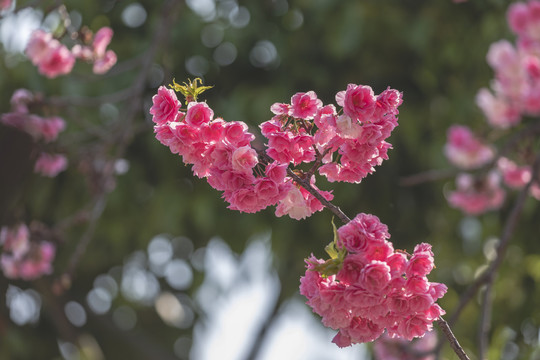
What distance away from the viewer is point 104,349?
3.99m

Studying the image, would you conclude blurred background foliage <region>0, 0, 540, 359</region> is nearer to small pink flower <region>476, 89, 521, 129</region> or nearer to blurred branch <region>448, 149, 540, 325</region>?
small pink flower <region>476, 89, 521, 129</region>

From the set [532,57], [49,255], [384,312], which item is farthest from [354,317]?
[532,57]

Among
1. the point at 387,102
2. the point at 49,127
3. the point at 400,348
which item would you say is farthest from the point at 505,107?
the point at 387,102

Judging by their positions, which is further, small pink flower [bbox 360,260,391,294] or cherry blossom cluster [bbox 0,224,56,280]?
cherry blossom cluster [bbox 0,224,56,280]

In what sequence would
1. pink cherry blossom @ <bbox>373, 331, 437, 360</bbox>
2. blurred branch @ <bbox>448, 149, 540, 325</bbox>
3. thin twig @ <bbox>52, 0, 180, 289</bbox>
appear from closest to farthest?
blurred branch @ <bbox>448, 149, 540, 325</bbox> < pink cherry blossom @ <bbox>373, 331, 437, 360</bbox> < thin twig @ <bbox>52, 0, 180, 289</bbox>

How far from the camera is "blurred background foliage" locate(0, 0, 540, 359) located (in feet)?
8.84

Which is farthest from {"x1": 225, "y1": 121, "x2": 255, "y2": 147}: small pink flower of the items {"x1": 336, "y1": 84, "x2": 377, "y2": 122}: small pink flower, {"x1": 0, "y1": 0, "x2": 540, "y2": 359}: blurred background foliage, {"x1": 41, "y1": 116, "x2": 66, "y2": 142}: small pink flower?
{"x1": 0, "y1": 0, "x2": 540, "y2": 359}: blurred background foliage

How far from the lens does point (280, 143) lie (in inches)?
34.6

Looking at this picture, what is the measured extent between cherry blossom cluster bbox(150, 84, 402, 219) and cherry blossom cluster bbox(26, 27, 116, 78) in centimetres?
102

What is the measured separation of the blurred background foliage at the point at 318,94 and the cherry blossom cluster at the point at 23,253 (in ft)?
1.83

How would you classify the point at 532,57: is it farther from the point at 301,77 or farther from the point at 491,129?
the point at 301,77

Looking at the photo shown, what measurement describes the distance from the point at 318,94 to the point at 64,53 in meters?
1.08

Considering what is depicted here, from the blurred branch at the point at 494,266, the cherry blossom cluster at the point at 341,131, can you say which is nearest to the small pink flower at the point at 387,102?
the cherry blossom cluster at the point at 341,131

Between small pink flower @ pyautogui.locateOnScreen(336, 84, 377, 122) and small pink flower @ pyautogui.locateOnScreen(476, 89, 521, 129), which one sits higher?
small pink flower @ pyautogui.locateOnScreen(336, 84, 377, 122)
